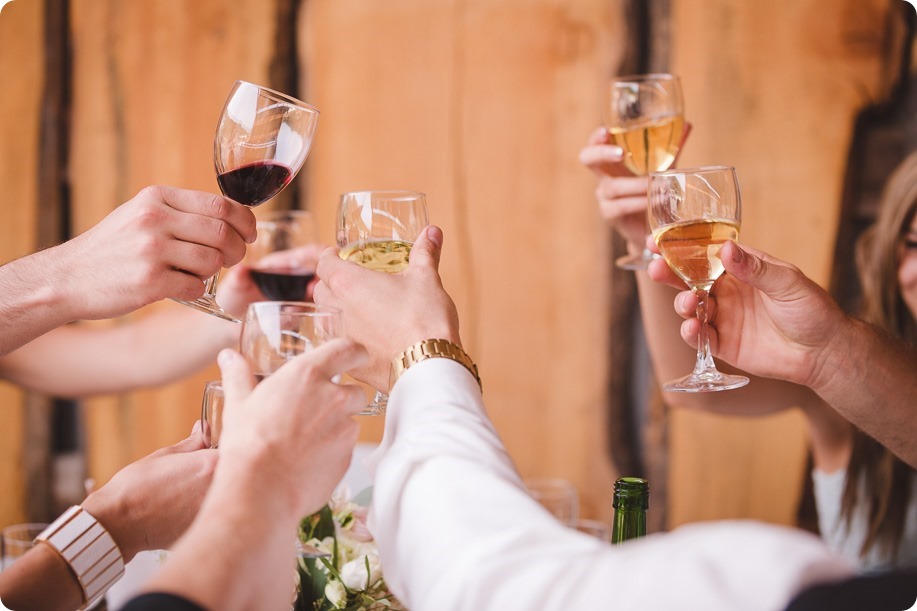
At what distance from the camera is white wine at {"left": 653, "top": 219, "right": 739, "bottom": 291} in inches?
51.1

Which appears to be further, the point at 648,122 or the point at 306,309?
the point at 648,122

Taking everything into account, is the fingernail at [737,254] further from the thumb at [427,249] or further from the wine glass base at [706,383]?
the thumb at [427,249]

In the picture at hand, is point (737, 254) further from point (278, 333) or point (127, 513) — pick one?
point (127, 513)

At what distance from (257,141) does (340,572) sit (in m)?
0.60

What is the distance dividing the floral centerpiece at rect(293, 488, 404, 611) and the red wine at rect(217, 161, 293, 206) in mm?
483

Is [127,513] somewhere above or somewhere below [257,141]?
below

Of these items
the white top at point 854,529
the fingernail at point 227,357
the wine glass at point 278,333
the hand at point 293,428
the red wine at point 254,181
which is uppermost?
the red wine at point 254,181

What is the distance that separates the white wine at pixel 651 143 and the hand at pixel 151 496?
1064 mm

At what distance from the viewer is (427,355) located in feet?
3.14

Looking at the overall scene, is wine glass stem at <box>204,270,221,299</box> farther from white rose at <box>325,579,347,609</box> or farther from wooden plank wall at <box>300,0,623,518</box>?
wooden plank wall at <box>300,0,623,518</box>

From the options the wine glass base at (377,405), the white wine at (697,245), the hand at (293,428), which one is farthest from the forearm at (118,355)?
the hand at (293,428)

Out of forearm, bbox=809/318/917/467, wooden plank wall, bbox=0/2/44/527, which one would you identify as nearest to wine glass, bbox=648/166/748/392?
forearm, bbox=809/318/917/467

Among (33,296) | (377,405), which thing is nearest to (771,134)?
(377,405)

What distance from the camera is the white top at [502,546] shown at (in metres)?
0.61
